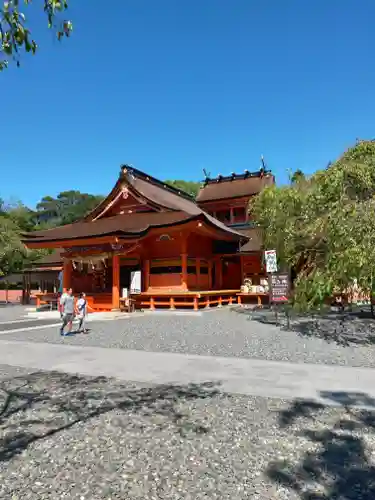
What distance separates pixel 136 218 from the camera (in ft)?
72.9

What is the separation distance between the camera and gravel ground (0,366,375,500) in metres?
3.31

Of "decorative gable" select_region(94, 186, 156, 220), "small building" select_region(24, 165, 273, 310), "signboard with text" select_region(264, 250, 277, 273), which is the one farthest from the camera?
"decorative gable" select_region(94, 186, 156, 220)

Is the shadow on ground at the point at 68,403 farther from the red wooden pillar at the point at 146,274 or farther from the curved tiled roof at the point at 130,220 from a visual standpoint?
the red wooden pillar at the point at 146,274

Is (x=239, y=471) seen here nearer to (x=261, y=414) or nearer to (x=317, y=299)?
(x=261, y=414)

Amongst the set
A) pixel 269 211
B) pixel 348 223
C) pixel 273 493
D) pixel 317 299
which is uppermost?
pixel 269 211

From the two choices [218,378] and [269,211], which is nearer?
[218,378]

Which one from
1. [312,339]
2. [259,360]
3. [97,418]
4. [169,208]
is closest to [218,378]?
[259,360]

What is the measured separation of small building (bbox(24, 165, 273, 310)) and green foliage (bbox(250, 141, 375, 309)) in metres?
5.47

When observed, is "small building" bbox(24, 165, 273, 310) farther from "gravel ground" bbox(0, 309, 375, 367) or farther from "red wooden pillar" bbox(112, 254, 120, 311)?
"gravel ground" bbox(0, 309, 375, 367)

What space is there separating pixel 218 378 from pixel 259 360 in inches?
63.8

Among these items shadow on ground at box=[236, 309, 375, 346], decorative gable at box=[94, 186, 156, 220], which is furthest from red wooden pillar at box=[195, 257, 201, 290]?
shadow on ground at box=[236, 309, 375, 346]

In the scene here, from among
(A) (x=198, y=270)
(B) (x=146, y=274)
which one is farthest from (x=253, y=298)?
(B) (x=146, y=274)

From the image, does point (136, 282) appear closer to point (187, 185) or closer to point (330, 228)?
point (330, 228)

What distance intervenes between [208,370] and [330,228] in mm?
4881
